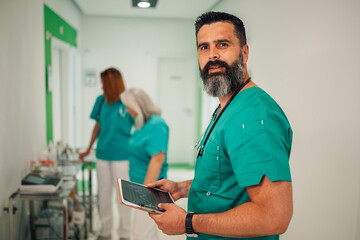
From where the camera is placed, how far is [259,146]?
0.78 meters

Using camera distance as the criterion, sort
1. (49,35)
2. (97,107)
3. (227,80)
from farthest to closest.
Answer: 1. (49,35)
2. (97,107)
3. (227,80)

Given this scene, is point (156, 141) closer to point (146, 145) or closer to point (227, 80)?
point (146, 145)

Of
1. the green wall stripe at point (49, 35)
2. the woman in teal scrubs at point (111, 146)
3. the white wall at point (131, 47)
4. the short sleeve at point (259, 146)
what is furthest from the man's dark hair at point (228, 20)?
the white wall at point (131, 47)

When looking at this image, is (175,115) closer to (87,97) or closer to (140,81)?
(140,81)

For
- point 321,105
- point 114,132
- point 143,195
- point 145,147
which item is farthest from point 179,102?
point 143,195

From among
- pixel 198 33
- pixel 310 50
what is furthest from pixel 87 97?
pixel 198 33

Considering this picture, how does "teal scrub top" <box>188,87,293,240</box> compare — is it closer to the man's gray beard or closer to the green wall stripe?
the man's gray beard

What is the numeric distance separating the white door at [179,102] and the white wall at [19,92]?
3.05m

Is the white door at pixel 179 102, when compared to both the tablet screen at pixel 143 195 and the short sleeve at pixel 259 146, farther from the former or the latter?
the short sleeve at pixel 259 146

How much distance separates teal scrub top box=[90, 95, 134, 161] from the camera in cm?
280

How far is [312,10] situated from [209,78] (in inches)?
53.5

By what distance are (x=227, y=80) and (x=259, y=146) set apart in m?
0.31

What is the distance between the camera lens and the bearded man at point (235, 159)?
0.77m

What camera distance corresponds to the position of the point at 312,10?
198 cm
